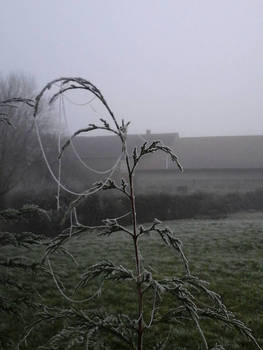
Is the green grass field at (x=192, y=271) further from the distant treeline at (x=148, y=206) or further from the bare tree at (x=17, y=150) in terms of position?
the bare tree at (x=17, y=150)

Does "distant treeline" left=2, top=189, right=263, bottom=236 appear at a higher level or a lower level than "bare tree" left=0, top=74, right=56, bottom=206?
lower

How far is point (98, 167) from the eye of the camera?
39062 millimetres

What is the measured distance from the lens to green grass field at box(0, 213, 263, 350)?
560cm

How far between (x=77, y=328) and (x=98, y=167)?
1461 inches

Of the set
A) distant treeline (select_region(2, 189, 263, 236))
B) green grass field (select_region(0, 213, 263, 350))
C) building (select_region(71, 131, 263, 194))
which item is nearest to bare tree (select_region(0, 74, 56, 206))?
distant treeline (select_region(2, 189, 263, 236))

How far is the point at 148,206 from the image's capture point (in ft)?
69.5

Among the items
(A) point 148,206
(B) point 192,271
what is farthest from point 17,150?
(B) point 192,271

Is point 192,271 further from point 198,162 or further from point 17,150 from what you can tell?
point 198,162

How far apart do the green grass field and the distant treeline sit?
452cm

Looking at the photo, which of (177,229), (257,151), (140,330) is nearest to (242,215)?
(177,229)

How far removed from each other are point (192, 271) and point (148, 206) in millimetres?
11898

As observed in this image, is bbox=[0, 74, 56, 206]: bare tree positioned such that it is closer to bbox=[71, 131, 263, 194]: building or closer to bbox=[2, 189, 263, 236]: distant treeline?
bbox=[2, 189, 263, 236]: distant treeline

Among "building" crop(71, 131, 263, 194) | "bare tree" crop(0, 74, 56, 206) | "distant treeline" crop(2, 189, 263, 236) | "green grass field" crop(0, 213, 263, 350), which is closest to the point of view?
"green grass field" crop(0, 213, 263, 350)

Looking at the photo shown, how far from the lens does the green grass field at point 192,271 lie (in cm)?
560
